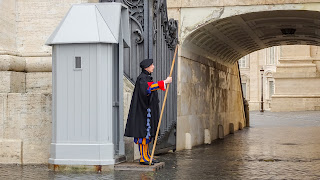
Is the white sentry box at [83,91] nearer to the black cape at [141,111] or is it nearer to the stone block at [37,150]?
the black cape at [141,111]

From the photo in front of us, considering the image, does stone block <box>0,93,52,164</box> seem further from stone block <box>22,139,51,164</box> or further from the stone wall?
the stone wall

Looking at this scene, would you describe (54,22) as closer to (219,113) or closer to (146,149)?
(146,149)

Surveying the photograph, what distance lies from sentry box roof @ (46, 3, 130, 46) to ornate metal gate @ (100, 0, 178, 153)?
171cm

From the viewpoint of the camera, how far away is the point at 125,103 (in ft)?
35.0

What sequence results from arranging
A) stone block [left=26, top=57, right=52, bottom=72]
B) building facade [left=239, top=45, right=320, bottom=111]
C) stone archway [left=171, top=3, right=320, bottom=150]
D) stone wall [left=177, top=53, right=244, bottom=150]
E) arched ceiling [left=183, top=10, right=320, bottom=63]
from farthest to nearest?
building facade [left=239, top=45, right=320, bottom=111]
arched ceiling [left=183, top=10, right=320, bottom=63]
stone wall [left=177, top=53, right=244, bottom=150]
stone archway [left=171, top=3, right=320, bottom=150]
stone block [left=26, top=57, right=52, bottom=72]

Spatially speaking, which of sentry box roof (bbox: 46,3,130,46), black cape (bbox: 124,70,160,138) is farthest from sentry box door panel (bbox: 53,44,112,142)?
black cape (bbox: 124,70,160,138)

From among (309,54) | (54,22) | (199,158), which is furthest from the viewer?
(309,54)

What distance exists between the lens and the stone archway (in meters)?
15.1

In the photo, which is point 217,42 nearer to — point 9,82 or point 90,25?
point 9,82

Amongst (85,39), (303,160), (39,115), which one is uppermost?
(85,39)

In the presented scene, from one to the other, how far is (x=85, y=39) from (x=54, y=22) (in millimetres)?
2270

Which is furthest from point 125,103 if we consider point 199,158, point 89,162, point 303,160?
point 303,160

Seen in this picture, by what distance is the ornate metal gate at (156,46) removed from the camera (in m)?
11.9

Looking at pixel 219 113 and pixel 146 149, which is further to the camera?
pixel 219 113
